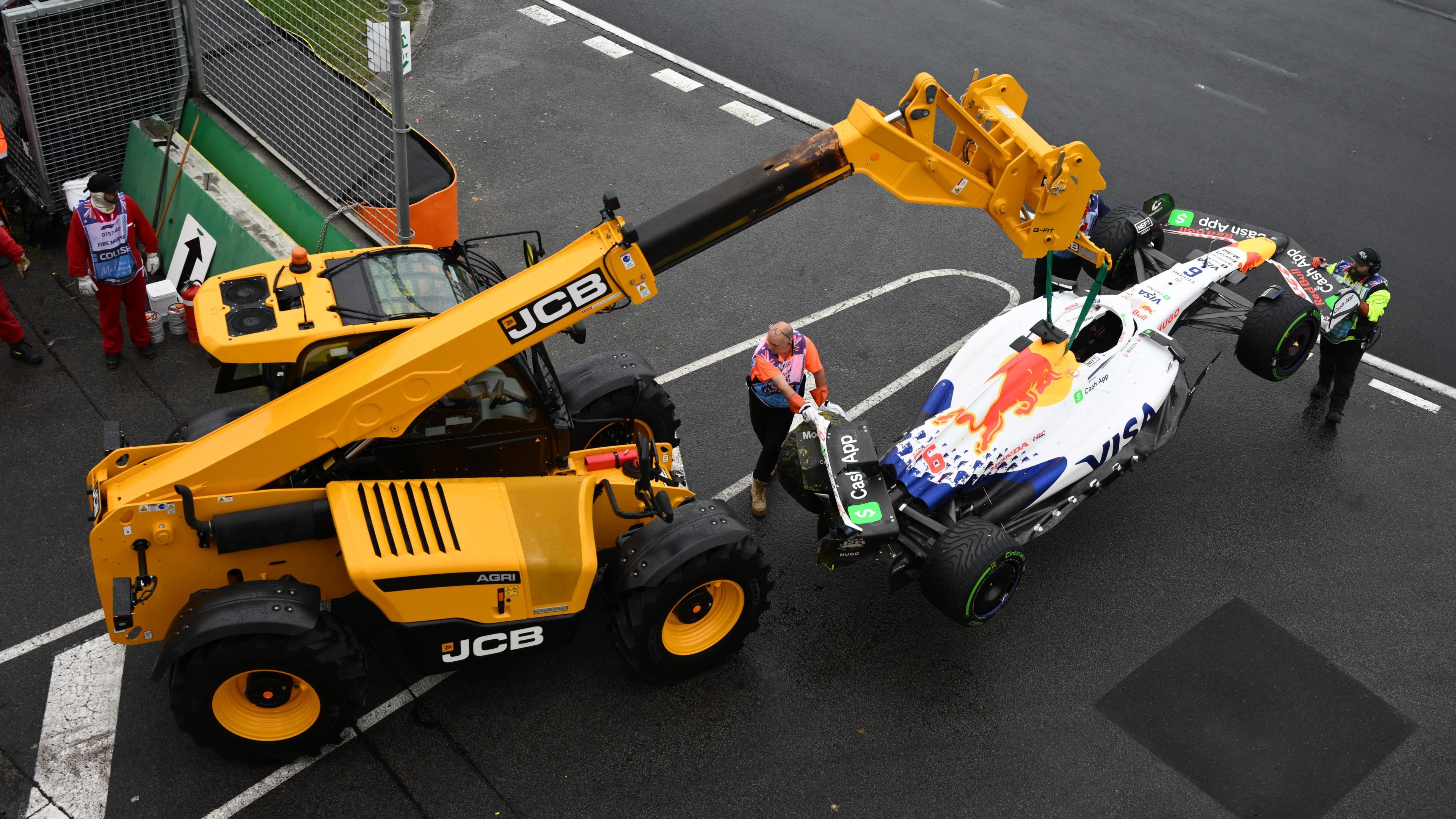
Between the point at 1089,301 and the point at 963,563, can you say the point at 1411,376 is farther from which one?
the point at 963,563

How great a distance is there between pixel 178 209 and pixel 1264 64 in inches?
567

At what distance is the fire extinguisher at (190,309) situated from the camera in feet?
31.4

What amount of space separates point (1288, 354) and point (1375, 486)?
135 cm

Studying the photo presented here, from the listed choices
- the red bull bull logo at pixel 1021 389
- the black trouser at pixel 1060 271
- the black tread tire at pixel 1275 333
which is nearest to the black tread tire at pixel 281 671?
the red bull bull logo at pixel 1021 389

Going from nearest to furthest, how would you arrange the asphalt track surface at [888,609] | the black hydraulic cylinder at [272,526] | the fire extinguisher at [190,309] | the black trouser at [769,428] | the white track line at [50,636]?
the black hydraulic cylinder at [272,526], the asphalt track surface at [888,609], the white track line at [50,636], the black trouser at [769,428], the fire extinguisher at [190,309]

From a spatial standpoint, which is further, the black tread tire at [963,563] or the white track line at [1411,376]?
the white track line at [1411,376]

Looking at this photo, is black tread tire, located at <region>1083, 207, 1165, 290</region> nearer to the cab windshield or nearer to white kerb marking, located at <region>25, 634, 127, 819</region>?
the cab windshield

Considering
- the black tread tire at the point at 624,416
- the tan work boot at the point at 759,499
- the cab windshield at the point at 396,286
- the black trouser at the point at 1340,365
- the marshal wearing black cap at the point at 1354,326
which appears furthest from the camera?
the black trouser at the point at 1340,365

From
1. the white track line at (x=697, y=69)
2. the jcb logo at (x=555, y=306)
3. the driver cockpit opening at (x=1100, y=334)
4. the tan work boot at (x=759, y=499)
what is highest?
the jcb logo at (x=555, y=306)

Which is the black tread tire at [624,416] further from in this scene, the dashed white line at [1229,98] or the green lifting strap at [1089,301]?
the dashed white line at [1229,98]

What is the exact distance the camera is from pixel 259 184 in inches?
404

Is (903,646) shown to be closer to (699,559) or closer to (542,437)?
(699,559)

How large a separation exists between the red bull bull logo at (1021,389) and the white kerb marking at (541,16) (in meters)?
9.83

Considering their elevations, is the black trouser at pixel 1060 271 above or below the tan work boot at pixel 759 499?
above
